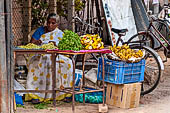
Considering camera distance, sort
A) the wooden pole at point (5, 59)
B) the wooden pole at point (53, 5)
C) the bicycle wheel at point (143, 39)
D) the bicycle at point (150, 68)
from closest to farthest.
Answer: the wooden pole at point (5, 59)
the bicycle at point (150, 68)
the bicycle wheel at point (143, 39)
the wooden pole at point (53, 5)

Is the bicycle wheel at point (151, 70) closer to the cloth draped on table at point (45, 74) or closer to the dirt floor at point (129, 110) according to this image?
the dirt floor at point (129, 110)

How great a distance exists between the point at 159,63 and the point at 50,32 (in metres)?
2.08

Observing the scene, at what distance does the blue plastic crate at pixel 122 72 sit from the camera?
634cm

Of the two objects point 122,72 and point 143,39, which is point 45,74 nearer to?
point 122,72

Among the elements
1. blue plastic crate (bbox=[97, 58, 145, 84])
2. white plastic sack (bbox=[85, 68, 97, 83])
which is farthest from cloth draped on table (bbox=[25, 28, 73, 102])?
blue plastic crate (bbox=[97, 58, 145, 84])

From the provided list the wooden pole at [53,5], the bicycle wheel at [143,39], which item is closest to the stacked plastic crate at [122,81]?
the bicycle wheel at [143,39]

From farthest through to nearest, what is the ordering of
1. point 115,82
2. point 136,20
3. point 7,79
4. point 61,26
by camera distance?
point 136,20
point 61,26
point 115,82
point 7,79

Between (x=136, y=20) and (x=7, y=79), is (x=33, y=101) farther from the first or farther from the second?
(x=136, y=20)

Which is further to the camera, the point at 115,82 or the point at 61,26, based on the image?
the point at 61,26

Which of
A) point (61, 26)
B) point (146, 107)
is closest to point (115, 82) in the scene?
point (146, 107)

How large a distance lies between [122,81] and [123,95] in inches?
10.2

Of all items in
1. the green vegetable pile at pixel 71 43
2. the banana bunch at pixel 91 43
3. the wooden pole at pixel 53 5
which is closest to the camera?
the green vegetable pile at pixel 71 43

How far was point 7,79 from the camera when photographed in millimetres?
5520

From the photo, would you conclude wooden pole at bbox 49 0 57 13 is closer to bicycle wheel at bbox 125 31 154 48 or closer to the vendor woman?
bicycle wheel at bbox 125 31 154 48
